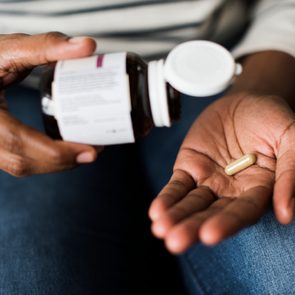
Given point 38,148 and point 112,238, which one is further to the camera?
point 112,238

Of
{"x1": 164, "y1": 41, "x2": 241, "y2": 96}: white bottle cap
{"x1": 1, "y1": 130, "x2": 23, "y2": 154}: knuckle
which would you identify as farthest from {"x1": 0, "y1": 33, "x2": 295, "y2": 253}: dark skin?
{"x1": 164, "y1": 41, "x2": 241, "y2": 96}: white bottle cap

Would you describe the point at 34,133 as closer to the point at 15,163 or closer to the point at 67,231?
the point at 15,163

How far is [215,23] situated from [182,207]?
46 centimetres

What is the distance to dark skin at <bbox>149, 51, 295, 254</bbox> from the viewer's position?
47 centimetres

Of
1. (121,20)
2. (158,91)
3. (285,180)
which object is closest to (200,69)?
(158,91)

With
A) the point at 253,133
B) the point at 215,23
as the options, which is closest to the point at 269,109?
the point at 253,133

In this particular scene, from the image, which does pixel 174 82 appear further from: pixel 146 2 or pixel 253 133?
pixel 146 2

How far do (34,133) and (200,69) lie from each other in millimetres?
231

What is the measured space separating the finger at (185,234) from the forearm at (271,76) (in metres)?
0.37

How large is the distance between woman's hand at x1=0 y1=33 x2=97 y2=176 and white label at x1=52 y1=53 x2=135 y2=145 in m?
0.02

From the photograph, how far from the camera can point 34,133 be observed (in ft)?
1.94

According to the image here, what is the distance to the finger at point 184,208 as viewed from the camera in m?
0.47

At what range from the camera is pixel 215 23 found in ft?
2.77

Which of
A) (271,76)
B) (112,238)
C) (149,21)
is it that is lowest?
(112,238)
